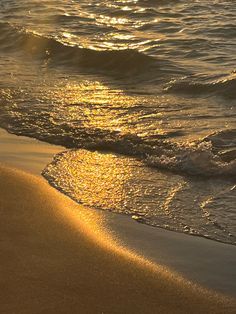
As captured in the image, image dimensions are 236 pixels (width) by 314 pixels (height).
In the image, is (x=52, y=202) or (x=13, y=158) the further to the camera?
(x=13, y=158)

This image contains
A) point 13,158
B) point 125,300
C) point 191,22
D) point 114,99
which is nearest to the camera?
point 125,300

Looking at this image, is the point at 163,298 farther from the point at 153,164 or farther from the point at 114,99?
the point at 114,99

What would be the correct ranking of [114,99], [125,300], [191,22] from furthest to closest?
1. [191,22]
2. [114,99]
3. [125,300]

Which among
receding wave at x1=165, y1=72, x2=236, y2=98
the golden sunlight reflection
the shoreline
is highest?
the shoreline

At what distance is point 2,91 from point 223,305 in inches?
211

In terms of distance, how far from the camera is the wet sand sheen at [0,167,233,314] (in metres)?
3.63

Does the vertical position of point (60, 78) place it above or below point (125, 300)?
below

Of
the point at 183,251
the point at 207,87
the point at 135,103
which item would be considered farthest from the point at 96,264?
the point at 207,87

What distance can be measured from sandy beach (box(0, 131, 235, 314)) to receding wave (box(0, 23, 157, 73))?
523cm

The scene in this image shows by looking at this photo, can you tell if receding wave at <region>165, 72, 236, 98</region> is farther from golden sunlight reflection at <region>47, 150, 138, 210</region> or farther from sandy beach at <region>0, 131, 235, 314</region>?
sandy beach at <region>0, 131, 235, 314</region>

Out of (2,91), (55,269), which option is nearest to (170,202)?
(55,269)

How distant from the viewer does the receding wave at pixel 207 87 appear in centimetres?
840

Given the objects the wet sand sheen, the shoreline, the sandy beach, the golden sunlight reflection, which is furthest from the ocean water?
the wet sand sheen

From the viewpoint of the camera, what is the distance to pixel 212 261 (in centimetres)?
423
